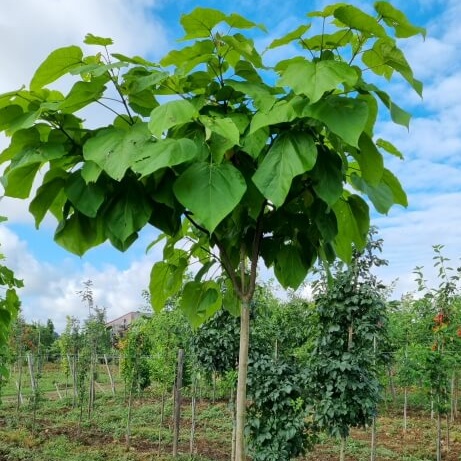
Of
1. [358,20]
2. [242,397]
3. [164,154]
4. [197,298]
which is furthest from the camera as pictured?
[197,298]

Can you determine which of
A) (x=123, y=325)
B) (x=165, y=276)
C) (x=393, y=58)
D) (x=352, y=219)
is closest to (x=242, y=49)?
(x=393, y=58)

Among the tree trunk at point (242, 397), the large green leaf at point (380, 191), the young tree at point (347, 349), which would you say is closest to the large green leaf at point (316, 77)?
the large green leaf at point (380, 191)

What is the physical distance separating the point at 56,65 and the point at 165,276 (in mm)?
676

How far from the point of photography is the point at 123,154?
1080 millimetres

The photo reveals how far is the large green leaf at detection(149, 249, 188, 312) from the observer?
164 cm

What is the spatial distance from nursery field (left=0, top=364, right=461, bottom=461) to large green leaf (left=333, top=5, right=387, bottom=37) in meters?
7.54

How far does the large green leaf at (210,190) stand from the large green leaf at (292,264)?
17.7 inches

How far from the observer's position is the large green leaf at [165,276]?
164 centimetres

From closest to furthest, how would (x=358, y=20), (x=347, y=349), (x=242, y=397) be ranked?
(x=358, y=20)
(x=242, y=397)
(x=347, y=349)

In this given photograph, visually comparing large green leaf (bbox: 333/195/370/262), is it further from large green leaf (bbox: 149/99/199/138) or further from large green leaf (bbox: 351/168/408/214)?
large green leaf (bbox: 149/99/199/138)

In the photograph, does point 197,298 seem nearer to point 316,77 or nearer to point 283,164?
point 283,164

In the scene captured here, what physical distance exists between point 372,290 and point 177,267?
5.04m

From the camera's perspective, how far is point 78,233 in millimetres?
1280

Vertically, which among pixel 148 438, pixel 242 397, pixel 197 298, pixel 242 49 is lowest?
pixel 148 438
